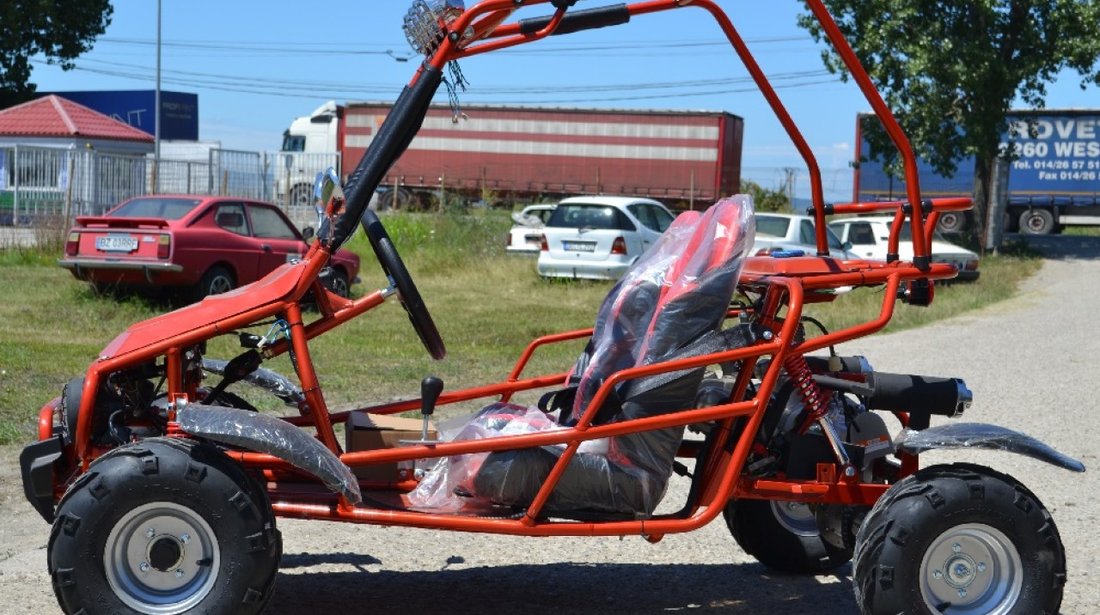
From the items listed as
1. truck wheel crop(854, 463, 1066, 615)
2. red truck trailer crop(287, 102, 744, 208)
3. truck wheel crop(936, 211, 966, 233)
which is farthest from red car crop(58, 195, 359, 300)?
red truck trailer crop(287, 102, 744, 208)

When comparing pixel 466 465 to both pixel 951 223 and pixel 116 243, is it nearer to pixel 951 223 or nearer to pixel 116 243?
pixel 116 243

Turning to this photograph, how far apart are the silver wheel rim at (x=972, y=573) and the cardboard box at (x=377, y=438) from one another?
1.88m

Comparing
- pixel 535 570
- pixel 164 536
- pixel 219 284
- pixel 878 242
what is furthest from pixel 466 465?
pixel 878 242

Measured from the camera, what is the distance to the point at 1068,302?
2150 cm

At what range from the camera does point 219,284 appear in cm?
1628

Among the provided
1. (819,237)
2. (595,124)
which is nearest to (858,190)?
(595,124)

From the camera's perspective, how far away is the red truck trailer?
46.1 meters

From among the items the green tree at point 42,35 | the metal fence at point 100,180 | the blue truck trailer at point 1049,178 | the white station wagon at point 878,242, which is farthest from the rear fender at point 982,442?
the green tree at point 42,35

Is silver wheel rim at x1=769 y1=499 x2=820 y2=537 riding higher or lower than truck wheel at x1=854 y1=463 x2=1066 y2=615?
lower

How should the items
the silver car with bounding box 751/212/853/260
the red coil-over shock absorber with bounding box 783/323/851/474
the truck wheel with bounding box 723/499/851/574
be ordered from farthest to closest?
the silver car with bounding box 751/212/853/260 → the truck wheel with bounding box 723/499/851/574 → the red coil-over shock absorber with bounding box 783/323/851/474

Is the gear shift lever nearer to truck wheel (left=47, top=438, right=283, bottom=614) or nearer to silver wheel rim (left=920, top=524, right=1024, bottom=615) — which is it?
truck wheel (left=47, top=438, right=283, bottom=614)

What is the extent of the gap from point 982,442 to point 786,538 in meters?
1.29

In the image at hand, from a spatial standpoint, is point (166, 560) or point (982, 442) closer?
point (166, 560)

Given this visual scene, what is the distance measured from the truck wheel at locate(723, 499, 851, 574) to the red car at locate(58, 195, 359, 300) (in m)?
9.48
